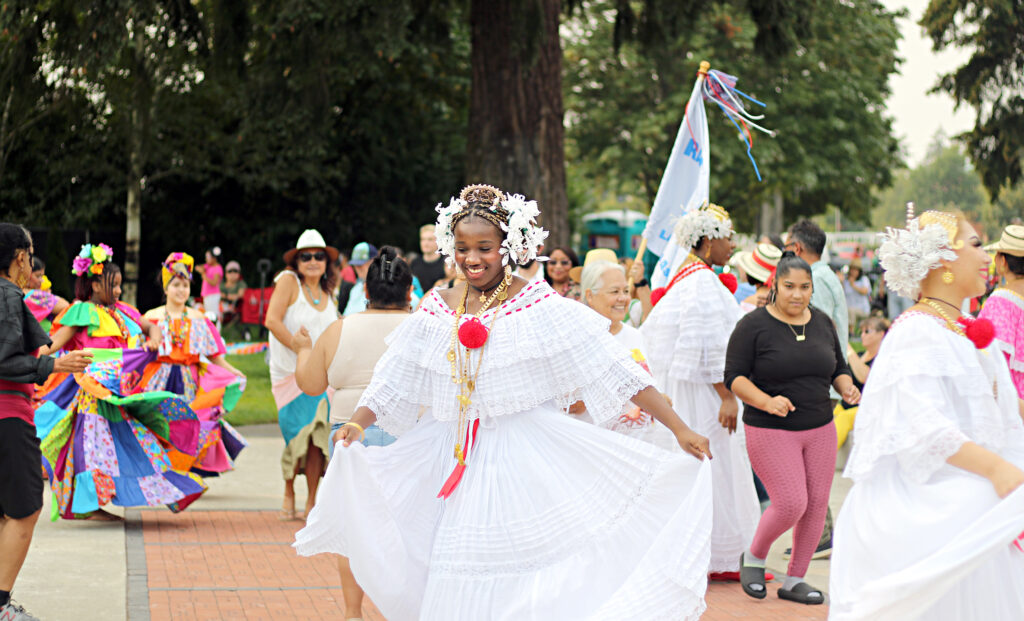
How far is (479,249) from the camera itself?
5.02m

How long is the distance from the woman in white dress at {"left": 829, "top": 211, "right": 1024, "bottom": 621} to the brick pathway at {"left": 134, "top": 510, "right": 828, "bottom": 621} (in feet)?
7.61

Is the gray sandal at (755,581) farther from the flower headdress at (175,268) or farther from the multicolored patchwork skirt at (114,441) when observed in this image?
the flower headdress at (175,268)

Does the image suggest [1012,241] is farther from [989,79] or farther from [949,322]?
[989,79]

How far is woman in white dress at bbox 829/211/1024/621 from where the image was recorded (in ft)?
13.7

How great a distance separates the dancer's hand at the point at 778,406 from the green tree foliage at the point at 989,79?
748 inches

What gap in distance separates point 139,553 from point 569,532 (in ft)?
13.8

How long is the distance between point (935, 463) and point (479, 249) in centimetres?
191

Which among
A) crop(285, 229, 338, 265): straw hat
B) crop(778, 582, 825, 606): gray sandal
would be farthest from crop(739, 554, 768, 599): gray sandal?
crop(285, 229, 338, 265): straw hat

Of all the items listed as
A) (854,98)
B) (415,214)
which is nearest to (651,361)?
(415,214)

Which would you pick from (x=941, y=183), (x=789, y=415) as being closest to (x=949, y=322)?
(x=789, y=415)

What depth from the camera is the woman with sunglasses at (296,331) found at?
359 inches

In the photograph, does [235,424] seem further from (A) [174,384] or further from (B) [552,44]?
(B) [552,44]

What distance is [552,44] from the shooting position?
16516 mm

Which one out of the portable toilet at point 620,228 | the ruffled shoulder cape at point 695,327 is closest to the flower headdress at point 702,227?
the ruffled shoulder cape at point 695,327
